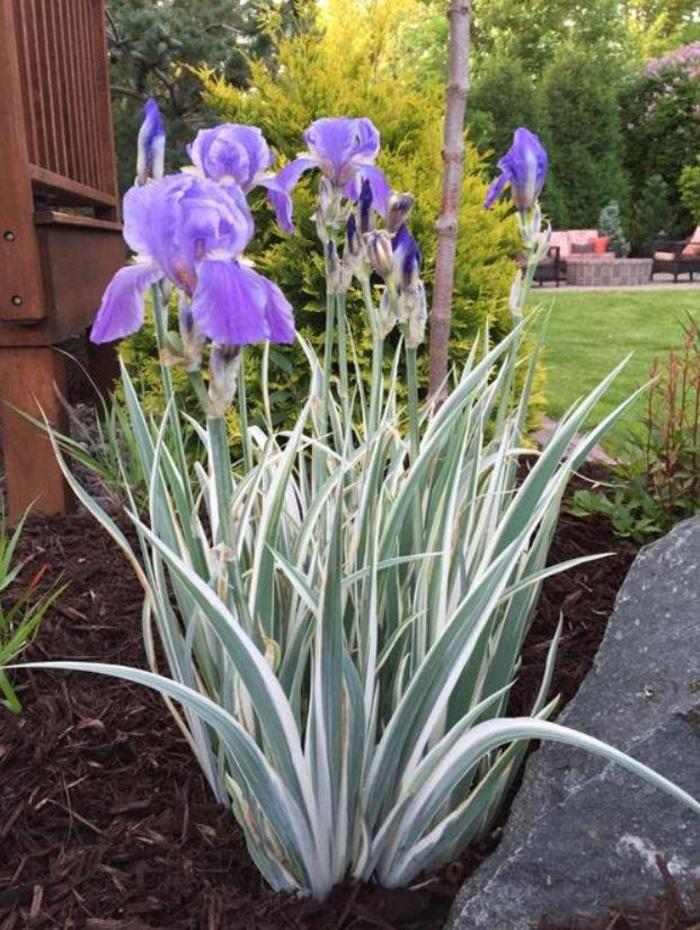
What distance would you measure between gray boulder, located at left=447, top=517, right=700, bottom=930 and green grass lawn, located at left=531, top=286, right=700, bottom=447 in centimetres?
261

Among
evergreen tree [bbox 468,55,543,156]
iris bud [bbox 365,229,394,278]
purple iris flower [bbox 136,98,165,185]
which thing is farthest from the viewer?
evergreen tree [bbox 468,55,543,156]

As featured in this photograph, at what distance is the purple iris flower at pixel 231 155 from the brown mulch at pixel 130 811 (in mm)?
921

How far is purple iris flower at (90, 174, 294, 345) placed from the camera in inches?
34.0

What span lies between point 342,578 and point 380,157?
2093 mm

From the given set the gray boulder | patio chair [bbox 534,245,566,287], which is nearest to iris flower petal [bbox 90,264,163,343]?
the gray boulder

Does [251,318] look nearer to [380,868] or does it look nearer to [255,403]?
[380,868]

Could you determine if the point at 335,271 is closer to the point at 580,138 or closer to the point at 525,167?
the point at 525,167

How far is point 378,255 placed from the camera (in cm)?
127

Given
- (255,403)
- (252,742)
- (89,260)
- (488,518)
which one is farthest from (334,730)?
(89,260)

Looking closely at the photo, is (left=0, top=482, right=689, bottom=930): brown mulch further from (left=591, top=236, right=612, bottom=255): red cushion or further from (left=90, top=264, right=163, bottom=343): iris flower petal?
(left=591, top=236, right=612, bottom=255): red cushion

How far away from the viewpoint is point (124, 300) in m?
0.98

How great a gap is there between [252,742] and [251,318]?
55 centimetres

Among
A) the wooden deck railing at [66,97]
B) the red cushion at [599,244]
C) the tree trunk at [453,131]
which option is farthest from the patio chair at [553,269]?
the tree trunk at [453,131]

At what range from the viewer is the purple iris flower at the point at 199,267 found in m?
0.86
